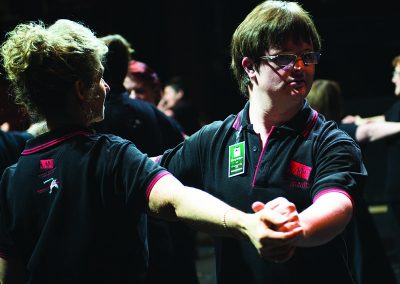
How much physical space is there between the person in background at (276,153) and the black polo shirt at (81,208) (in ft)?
1.24

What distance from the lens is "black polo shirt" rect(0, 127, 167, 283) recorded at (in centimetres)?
195

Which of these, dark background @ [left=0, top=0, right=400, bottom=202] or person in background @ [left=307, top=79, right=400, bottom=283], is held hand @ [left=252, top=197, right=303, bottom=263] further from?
dark background @ [left=0, top=0, right=400, bottom=202]

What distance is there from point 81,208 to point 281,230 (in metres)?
0.58

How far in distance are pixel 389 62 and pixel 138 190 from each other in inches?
323

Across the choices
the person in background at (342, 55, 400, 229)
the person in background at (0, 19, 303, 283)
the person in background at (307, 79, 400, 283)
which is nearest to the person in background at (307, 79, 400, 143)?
the person in background at (307, 79, 400, 283)

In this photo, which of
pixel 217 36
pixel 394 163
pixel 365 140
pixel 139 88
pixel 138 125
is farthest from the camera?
pixel 217 36

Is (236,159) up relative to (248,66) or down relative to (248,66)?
down

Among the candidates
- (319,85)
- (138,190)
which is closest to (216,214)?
(138,190)

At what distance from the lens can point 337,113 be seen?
4395 millimetres

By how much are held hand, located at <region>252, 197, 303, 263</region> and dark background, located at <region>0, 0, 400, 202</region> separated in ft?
24.0

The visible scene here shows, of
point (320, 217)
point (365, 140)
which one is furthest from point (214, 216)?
point (365, 140)

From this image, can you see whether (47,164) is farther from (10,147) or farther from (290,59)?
(10,147)

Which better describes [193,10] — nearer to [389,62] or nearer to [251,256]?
[389,62]

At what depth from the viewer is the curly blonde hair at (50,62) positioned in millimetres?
2002
